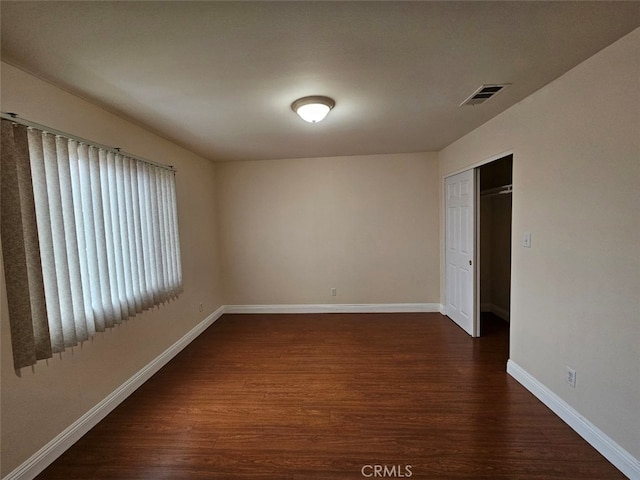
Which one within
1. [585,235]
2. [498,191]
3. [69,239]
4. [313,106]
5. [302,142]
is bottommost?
[585,235]

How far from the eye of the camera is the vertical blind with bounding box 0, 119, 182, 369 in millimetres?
1546

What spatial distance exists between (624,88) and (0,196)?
342cm

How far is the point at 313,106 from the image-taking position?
2.11 metres

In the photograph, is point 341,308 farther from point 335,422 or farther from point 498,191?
point 498,191

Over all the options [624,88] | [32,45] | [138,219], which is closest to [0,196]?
[32,45]

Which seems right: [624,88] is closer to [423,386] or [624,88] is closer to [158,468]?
[423,386]

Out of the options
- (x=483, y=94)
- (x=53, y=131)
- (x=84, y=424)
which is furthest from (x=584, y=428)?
(x=53, y=131)

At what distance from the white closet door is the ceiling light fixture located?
6.54 feet

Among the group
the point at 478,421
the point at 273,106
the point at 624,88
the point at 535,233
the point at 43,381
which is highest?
the point at 273,106

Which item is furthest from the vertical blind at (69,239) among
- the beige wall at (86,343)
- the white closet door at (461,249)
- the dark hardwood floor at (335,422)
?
the white closet door at (461,249)

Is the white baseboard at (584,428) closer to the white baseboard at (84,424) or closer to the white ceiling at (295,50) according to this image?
the white ceiling at (295,50)

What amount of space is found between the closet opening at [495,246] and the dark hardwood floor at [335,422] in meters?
1.03

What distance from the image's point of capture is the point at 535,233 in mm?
2213

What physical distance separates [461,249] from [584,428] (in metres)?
2.07
